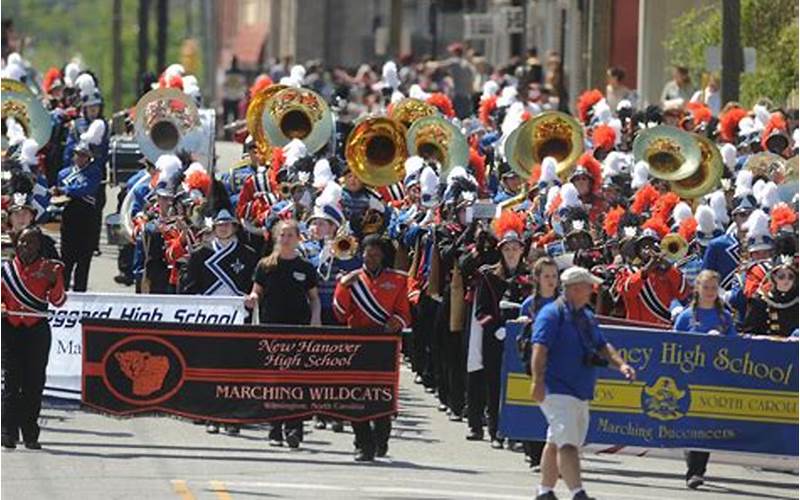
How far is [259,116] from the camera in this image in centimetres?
2998

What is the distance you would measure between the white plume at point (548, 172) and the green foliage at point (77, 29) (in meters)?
89.0

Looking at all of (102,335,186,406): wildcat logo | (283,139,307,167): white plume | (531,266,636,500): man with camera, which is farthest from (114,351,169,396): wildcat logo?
(283,139,307,167): white plume

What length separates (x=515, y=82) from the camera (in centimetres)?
4278

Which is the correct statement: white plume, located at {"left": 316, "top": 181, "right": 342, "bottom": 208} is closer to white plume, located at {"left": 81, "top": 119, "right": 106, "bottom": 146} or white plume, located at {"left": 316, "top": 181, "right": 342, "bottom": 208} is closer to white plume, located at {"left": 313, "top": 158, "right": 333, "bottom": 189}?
white plume, located at {"left": 313, "top": 158, "right": 333, "bottom": 189}

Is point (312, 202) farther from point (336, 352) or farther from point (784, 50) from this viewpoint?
point (784, 50)

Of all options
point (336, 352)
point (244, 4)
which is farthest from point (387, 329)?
point (244, 4)

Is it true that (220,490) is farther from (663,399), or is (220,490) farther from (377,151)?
(377,151)

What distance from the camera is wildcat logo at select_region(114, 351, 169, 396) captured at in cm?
2078

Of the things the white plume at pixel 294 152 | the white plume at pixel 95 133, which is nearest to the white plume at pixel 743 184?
the white plume at pixel 294 152

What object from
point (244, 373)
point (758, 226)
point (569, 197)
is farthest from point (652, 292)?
point (244, 373)

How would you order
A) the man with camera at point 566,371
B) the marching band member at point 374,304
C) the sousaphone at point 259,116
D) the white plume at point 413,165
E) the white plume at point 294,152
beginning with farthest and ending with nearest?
the sousaphone at point 259,116 → the white plume at point 294,152 → the white plume at point 413,165 → the marching band member at point 374,304 → the man with camera at point 566,371

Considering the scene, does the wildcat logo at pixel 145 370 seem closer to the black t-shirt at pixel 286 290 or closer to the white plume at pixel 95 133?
the black t-shirt at pixel 286 290

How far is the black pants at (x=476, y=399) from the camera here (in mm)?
21781

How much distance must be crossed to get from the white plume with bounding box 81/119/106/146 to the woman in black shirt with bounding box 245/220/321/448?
8.85m
